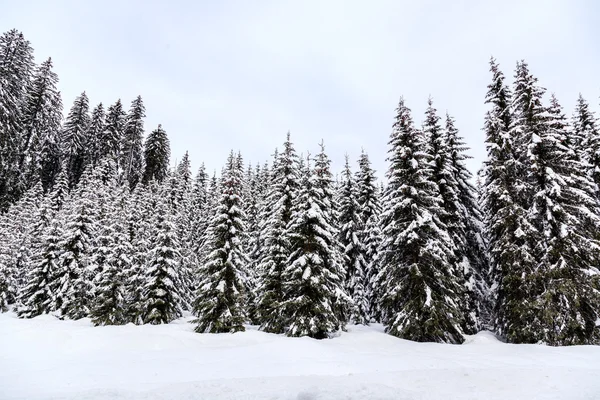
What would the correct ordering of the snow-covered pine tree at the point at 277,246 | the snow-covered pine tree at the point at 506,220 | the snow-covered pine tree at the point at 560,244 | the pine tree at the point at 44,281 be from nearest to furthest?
the snow-covered pine tree at the point at 560,244, the snow-covered pine tree at the point at 506,220, the snow-covered pine tree at the point at 277,246, the pine tree at the point at 44,281

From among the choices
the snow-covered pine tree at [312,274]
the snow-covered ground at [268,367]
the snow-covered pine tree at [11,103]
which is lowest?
the snow-covered ground at [268,367]

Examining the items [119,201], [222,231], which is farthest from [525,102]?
[119,201]

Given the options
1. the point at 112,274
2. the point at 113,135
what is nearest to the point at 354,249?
the point at 112,274

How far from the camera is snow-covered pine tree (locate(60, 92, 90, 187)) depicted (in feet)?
189

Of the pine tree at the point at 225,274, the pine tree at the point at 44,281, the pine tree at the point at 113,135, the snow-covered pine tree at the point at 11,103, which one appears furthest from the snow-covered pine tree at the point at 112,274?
the pine tree at the point at 113,135

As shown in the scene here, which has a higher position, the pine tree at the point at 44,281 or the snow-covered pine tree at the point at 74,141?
the snow-covered pine tree at the point at 74,141

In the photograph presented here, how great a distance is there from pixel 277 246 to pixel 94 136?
52652 millimetres

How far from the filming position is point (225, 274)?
21.4 metres

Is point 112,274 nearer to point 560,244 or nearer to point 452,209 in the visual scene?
point 452,209

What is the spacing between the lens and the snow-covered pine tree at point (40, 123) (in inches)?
1943

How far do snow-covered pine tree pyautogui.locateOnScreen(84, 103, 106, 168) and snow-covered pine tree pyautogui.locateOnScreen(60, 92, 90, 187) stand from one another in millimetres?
1021

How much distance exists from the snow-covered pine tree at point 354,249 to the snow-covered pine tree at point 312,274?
21.8 feet

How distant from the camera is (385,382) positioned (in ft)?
30.0

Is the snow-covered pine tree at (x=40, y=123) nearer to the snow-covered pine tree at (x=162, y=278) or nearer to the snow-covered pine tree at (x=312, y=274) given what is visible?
the snow-covered pine tree at (x=162, y=278)
